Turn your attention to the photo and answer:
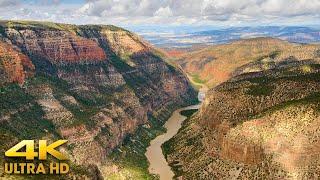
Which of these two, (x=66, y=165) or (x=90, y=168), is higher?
(x=66, y=165)

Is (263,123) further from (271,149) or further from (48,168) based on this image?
(48,168)

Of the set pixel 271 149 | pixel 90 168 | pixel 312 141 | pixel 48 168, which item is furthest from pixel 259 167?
pixel 48 168

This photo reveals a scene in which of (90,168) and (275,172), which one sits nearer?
(90,168)

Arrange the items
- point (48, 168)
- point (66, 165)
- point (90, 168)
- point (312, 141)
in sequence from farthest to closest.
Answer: point (312, 141), point (90, 168), point (48, 168), point (66, 165)

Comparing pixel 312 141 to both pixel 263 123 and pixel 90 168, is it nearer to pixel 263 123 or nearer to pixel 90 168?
pixel 263 123

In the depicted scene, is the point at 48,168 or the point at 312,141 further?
the point at 312,141

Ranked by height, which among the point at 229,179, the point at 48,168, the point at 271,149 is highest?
the point at 48,168

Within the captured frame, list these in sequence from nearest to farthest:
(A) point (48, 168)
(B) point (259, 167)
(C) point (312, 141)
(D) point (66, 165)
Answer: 1. (D) point (66, 165)
2. (A) point (48, 168)
3. (C) point (312, 141)
4. (B) point (259, 167)

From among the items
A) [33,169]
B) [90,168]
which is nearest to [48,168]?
[33,169]

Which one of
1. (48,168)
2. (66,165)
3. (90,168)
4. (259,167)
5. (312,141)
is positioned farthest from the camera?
(259,167)
